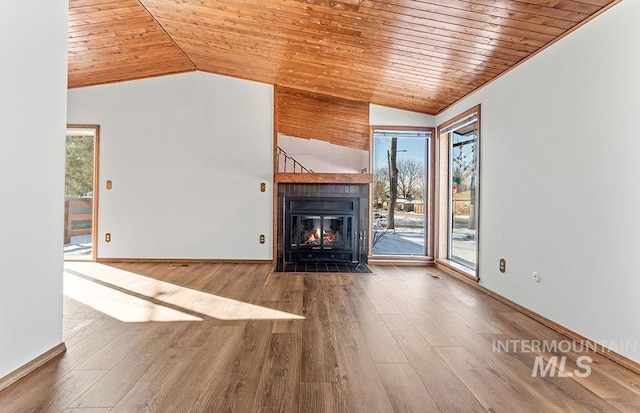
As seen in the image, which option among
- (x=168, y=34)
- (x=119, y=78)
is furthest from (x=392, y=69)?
(x=119, y=78)

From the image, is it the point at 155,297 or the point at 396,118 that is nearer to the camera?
the point at 155,297

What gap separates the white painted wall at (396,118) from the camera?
4.63 meters

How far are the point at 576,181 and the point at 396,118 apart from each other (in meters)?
2.72

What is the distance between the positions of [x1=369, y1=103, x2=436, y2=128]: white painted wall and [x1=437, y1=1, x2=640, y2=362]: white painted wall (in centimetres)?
150

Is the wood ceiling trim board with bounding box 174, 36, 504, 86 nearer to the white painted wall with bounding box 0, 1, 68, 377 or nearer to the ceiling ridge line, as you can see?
the ceiling ridge line

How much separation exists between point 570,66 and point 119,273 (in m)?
4.85

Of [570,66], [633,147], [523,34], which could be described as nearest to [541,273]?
[633,147]

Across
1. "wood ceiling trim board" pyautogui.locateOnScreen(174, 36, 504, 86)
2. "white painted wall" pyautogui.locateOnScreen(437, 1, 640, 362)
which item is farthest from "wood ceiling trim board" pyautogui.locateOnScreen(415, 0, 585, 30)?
"wood ceiling trim board" pyautogui.locateOnScreen(174, 36, 504, 86)

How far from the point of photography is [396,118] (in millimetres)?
4641

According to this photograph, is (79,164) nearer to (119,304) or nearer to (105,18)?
(105,18)

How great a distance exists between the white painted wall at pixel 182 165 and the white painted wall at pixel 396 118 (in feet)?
4.85

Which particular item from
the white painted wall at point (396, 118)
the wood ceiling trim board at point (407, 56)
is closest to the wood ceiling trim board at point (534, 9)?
the wood ceiling trim board at point (407, 56)

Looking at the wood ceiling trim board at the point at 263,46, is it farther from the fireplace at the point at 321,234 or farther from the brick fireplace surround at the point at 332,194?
the fireplace at the point at 321,234

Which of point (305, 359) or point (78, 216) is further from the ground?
point (78, 216)
